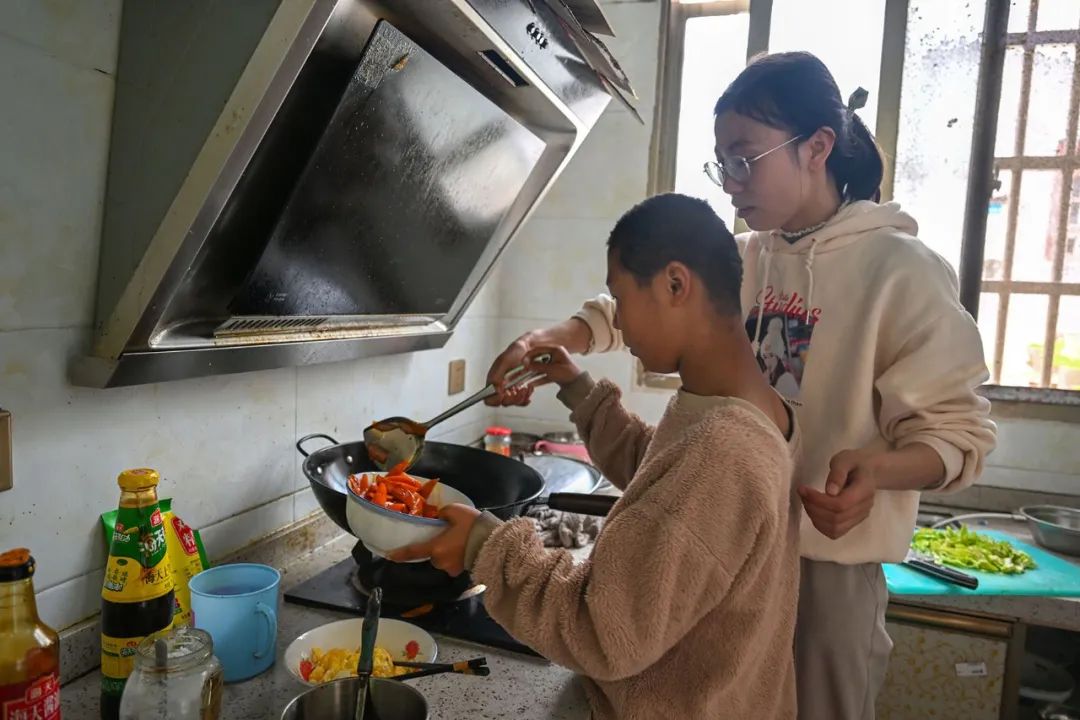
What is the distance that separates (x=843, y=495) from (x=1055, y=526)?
3.44ft

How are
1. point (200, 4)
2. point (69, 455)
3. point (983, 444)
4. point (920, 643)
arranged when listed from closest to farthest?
point (200, 4) → point (69, 455) → point (983, 444) → point (920, 643)

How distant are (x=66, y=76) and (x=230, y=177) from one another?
23cm

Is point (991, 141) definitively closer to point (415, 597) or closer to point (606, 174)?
point (606, 174)

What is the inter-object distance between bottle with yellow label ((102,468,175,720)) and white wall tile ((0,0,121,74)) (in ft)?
1.52

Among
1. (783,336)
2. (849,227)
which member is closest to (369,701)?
(783,336)

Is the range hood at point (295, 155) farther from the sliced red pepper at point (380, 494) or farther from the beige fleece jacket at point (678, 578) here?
the beige fleece jacket at point (678, 578)

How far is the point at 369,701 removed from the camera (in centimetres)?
73

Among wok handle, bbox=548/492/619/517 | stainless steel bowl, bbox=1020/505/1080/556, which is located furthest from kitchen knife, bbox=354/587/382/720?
stainless steel bowl, bbox=1020/505/1080/556

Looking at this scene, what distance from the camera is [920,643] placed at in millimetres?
1421

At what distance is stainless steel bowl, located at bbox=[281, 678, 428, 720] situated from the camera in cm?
71

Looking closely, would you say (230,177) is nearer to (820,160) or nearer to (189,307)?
(189,307)

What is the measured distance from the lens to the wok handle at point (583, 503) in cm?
100

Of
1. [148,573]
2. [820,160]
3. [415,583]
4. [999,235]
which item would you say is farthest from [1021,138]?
[148,573]

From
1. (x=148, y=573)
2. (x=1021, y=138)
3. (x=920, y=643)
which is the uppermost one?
(x=1021, y=138)
